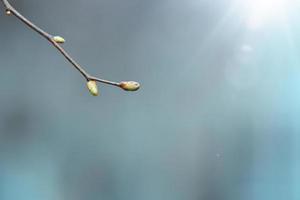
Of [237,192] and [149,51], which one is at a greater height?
[149,51]

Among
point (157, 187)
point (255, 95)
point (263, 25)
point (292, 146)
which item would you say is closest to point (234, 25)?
point (263, 25)

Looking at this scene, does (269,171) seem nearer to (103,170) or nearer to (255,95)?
(255,95)

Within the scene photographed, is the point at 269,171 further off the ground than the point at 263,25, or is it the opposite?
the point at 263,25

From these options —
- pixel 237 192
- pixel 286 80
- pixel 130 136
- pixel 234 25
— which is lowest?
pixel 237 192

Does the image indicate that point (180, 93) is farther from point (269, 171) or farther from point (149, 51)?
point (269, 171)

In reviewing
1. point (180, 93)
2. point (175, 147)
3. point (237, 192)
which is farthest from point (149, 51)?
point (237, 192)

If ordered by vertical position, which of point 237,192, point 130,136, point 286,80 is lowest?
point 237,192
